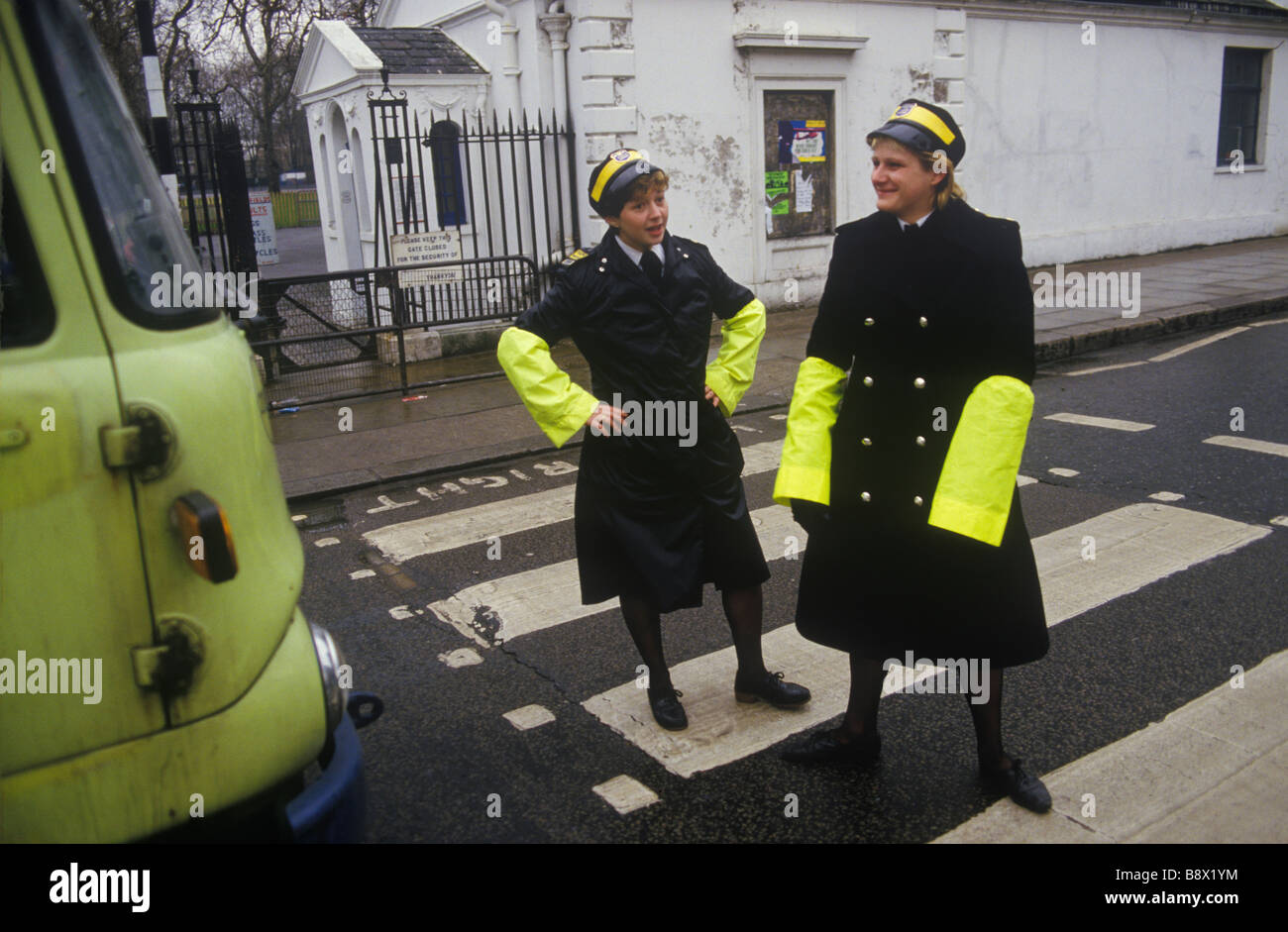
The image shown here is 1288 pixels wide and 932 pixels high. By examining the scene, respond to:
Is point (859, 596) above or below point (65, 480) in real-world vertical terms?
below

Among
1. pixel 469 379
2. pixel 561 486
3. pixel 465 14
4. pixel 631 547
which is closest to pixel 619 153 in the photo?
pixel 631 547

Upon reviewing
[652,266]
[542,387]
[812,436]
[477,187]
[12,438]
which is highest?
[477,187]

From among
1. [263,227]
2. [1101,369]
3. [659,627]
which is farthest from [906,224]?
[263,227]

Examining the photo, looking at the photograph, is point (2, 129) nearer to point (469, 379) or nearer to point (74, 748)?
point (74, 748)

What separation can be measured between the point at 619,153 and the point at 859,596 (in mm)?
1646

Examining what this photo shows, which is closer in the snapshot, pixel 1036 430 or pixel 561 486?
pixel 561 486

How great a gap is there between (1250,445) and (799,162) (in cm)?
808

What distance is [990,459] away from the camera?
289 centimetres

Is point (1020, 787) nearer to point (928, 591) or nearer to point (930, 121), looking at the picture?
point (928, 591)
